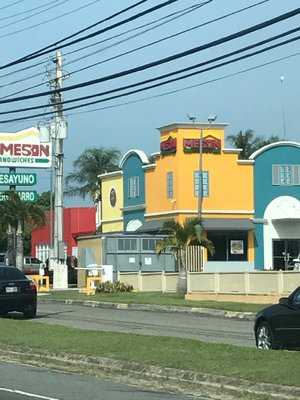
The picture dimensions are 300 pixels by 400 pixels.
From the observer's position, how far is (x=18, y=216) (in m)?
47.8

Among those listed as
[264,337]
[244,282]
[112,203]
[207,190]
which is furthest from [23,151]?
[264,337]

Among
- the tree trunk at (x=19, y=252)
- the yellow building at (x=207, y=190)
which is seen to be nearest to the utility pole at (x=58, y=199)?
the tree trunk at (x=19, y=252)

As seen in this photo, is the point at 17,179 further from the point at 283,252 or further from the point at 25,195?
the point at 283,252

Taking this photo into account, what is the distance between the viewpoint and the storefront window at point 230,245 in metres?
49.2

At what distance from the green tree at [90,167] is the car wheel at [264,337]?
5921 cm

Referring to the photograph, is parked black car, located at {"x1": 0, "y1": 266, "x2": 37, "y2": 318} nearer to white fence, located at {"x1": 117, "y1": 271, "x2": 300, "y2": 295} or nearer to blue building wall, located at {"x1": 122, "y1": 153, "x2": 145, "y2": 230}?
white fence, located at {"x1": 117, "y1": 271, "x2": 300, "y2": 295}

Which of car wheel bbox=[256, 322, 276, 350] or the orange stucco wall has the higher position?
the orange stucco wall

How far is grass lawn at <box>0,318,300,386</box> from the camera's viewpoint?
1119 centimetres

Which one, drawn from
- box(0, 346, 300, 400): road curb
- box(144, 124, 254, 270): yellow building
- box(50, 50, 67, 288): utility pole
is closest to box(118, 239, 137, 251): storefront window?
box(50, 50, 67, 288): utility pole

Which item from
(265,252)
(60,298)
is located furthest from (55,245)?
(265,252)

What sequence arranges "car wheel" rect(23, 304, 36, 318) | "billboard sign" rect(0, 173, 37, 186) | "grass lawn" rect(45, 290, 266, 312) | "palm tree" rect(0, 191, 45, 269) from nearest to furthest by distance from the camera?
"car wheel" rect(23, 304, 36, 318)
"grass lawn" rect(45, 290, 266, 312)
"palm tree" rect(0, 191, 45, 269)
"billboard sign" rect(0, 173, 37, 186)

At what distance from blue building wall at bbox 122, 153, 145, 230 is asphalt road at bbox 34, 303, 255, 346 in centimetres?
2309

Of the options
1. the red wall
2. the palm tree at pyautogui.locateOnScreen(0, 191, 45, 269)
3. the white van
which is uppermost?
the red wall

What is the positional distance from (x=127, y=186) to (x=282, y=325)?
129 ft
